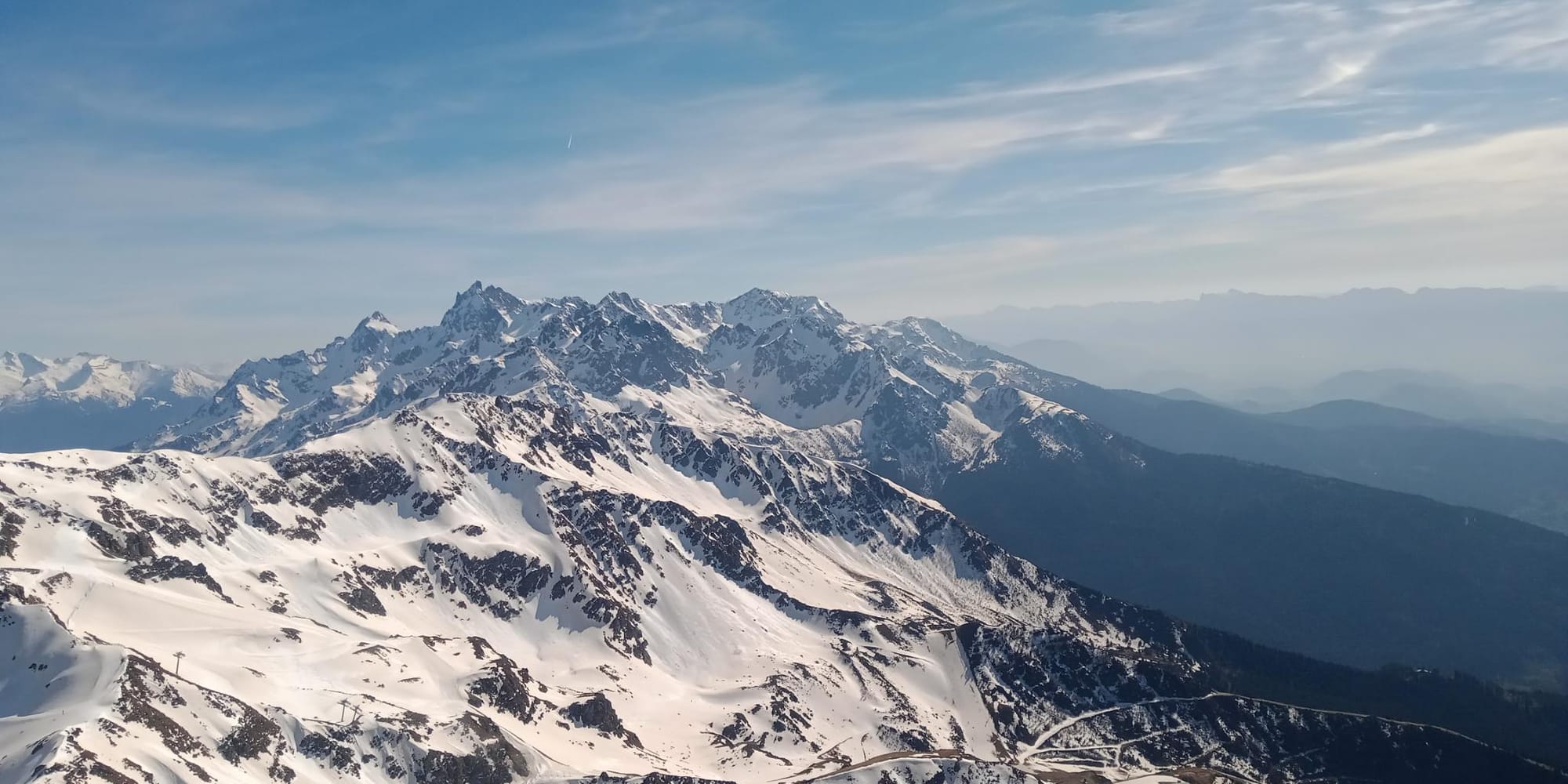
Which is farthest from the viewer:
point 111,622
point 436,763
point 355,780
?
point 111,622

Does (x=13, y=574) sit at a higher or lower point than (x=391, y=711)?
higher

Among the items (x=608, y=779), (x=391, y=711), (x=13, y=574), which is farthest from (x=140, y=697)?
(x=608, y=779)

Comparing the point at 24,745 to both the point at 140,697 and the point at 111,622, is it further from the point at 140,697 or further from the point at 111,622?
the point at 111,622

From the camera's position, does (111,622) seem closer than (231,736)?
No

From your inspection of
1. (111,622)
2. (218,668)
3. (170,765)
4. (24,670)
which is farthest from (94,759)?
(111,622)

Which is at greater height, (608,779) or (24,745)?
(24,745)

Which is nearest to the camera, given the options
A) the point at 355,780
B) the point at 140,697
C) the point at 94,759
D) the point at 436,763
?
the point at 94,759

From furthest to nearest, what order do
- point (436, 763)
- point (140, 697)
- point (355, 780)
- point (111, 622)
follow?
point (111, 622)
point (436, 763)
point (355, 780)
point (140, 697)

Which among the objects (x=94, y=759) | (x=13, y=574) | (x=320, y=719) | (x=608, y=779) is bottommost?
(x=608, y=779)

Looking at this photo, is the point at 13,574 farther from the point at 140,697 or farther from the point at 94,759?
the point at 94,759
